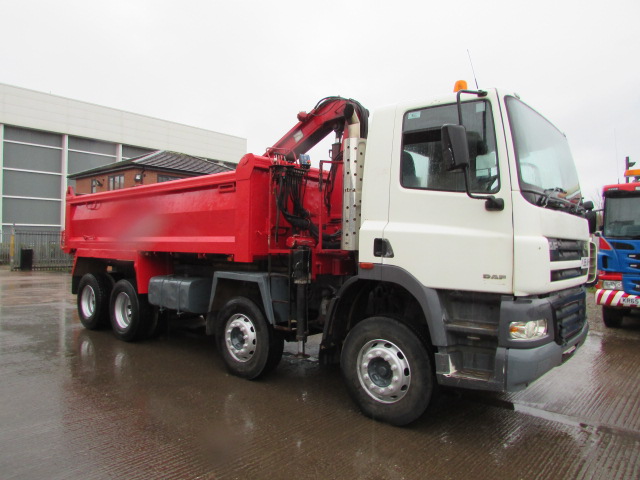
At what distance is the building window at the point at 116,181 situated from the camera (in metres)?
26.6

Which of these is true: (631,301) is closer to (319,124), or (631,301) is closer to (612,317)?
(612,317)

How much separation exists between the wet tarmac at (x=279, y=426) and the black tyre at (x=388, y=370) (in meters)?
0.19

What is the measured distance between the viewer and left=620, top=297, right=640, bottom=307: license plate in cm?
800

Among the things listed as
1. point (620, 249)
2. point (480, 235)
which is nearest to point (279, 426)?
point (480, 235)

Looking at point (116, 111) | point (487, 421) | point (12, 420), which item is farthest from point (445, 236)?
point (116, 111)

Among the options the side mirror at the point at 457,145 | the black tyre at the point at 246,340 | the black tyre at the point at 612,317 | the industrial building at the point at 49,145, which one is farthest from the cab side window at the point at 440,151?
the industrial building at the point at 49,145

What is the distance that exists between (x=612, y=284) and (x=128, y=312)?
830cm

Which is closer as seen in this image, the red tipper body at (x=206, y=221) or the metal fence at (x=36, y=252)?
the red tipper body at (x=206, y=221)

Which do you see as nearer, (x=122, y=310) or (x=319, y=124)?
(x=319, y=124)

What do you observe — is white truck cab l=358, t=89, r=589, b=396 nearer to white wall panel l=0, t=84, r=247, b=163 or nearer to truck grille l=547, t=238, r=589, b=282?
truck grille l=547, t=238, r=589, b=282

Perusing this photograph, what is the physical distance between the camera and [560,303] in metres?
3.81

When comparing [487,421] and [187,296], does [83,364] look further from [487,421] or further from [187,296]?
[487,421]

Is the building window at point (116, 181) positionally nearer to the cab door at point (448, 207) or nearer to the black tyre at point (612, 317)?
the black tyre at point (612, 317)

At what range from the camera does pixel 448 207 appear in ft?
12.7
